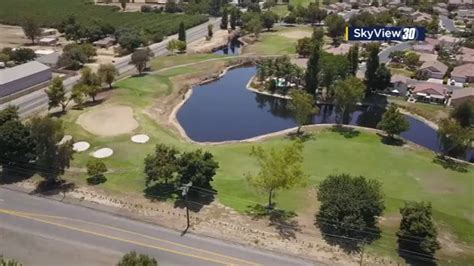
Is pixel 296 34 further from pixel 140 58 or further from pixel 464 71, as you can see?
pixel 140 58

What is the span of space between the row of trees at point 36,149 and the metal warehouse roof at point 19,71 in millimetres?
31944

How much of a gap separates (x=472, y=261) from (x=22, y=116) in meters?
72.7

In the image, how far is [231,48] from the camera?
14950 cm

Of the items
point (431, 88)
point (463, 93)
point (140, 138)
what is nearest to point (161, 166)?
point (140, 138)

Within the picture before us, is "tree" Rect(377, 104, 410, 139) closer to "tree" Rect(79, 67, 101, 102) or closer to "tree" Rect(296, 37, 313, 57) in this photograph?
"tree" Rect(296, 37, 313, 57)

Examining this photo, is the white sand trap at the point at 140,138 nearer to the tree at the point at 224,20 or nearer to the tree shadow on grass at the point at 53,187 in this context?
the tree shadow on grass at the point at 53,187

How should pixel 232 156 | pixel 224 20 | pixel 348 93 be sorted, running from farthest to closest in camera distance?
pixel 224 20 → pixel 348 93 → pixel 232 156

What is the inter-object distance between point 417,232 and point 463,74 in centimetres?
7473

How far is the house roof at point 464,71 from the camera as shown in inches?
4119

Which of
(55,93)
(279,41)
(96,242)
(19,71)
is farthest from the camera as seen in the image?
(279,41)

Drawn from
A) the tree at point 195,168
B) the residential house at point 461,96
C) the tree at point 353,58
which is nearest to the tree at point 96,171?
the tree at point 195,168

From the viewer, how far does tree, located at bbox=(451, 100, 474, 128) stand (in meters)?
79.5

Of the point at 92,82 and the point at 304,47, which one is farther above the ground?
the point at 92,82

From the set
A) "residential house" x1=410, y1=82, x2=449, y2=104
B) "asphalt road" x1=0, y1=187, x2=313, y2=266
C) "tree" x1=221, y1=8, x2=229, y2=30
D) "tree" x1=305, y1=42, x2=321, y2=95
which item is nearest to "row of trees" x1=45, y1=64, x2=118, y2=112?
"asphalt road" x1=0, y1=187, x2=313, y2=266
